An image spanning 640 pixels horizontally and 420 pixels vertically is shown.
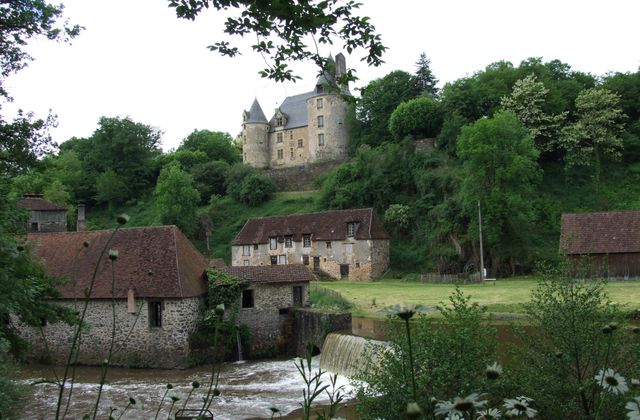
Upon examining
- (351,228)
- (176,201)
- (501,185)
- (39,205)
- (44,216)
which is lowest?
(351,228)

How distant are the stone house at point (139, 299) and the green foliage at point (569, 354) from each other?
1643 cm

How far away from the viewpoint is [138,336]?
24.2 meters

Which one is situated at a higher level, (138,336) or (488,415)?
(488,415)

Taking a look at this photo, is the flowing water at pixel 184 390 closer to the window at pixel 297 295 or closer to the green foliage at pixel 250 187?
the window at pixel 297 295

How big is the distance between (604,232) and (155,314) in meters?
27.7

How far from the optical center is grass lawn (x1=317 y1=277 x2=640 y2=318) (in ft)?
87.0

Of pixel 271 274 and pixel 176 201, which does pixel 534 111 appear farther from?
pixel 176 201

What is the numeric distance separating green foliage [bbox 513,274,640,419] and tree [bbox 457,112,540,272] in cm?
3079

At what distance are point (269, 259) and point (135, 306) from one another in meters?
26.9

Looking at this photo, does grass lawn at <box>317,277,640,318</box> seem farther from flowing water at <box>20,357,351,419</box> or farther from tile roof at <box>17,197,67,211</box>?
tile roof at <box>17,197,67,211</box>

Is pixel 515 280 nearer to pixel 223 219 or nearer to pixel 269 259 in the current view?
pixel 269 259

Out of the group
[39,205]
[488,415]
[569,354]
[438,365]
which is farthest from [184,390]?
[39,205]

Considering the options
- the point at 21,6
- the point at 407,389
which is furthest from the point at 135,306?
the point at 407,389

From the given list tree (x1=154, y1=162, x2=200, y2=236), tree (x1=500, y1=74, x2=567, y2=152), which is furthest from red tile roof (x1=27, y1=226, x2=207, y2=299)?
tree (x1=500, y1=74, x2=567, y2=152)
